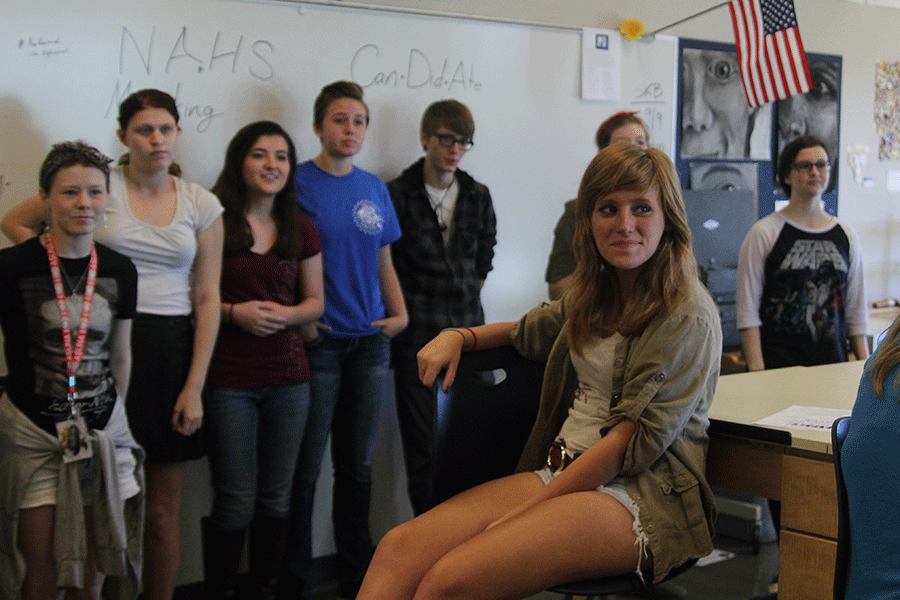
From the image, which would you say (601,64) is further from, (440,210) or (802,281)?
(802,281)

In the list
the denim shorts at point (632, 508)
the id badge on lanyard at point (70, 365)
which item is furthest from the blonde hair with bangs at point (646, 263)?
the id badge on lanyard at point (70, 365)

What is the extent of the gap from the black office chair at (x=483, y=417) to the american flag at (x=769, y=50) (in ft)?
7.22

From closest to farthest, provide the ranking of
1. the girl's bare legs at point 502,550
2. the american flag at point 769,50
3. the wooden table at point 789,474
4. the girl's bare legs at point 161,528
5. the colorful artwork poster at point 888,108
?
the girl's bare legs at point 502,550 → the wooden table at point 789,474 → the girl's bare legs at point 161,528 → the american flag at point 769,50 → the colorful artwork poster at point 888,108

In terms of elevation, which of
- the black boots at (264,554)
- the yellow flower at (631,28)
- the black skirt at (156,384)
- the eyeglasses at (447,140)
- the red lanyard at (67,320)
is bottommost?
the black boots at (264,554)

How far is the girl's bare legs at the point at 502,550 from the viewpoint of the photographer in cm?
141

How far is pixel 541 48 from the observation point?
3.43 m

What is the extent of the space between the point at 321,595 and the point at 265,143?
5.19 ft

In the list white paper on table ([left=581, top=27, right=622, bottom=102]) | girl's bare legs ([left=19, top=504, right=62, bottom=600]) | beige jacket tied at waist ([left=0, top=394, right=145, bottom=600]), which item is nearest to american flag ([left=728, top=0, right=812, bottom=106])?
white paper on table ([left=581, top=27, right=622, bottom=102])

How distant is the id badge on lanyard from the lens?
1.95 m

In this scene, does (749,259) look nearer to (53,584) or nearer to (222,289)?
(222,289)

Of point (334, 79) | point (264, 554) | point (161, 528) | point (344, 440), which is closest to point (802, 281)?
point (344, 440)

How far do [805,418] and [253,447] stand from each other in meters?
1.56

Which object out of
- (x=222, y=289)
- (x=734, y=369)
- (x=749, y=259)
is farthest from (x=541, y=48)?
(x=222, y=289)

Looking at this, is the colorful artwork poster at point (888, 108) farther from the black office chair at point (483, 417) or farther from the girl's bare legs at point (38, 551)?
the girl's bare legs at point (38, 551)
